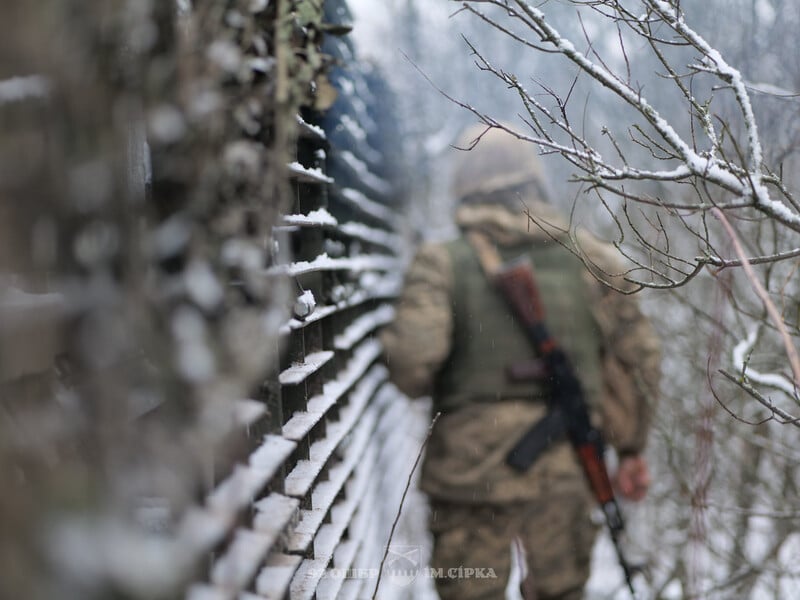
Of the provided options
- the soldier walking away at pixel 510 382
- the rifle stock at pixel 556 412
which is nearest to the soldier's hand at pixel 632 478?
the soldier walking away at pixel 510 382

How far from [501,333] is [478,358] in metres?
0.18

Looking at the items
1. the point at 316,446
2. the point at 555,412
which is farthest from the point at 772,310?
the point at 555,412

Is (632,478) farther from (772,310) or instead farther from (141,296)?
(141,296)

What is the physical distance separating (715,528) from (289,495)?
4.59m

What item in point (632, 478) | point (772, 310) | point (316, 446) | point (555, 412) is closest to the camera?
point (772, 310)

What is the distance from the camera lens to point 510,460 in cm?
419

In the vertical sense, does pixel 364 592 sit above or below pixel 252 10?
below

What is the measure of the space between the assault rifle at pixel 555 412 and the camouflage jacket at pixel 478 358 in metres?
0.07

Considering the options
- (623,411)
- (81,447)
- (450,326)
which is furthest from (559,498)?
(81,447)

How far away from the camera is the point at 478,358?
13.9 feet

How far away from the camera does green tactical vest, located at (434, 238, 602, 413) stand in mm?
4227

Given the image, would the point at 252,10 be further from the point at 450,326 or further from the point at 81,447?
the point at 450,326

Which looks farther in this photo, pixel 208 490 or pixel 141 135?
pixel 141 135

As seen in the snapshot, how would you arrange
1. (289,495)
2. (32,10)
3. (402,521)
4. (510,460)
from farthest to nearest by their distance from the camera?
(402,521) < (510,460) < (289,495) < (32,10)
